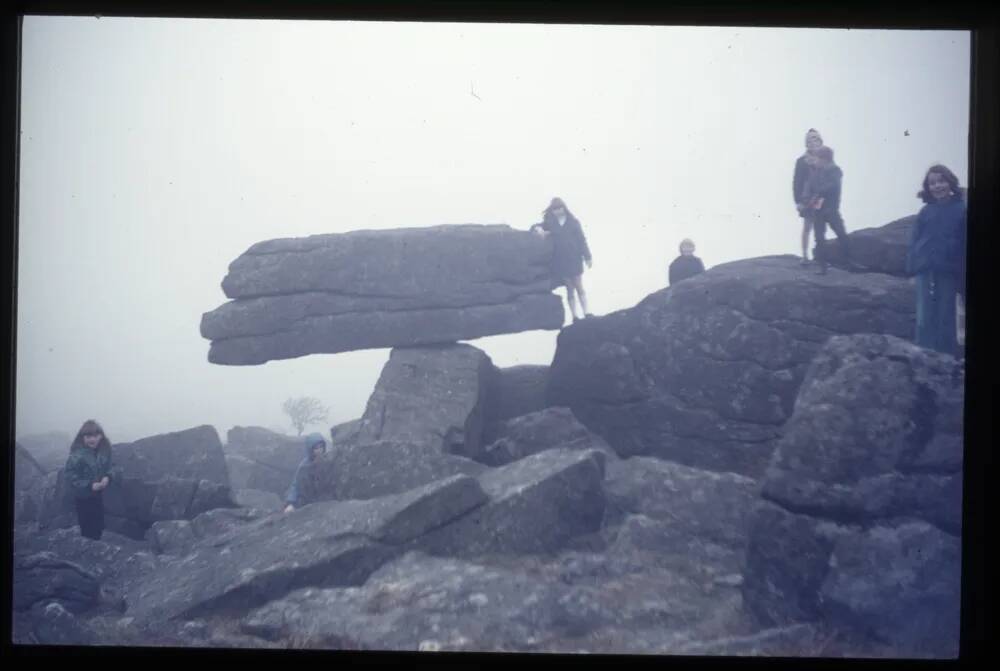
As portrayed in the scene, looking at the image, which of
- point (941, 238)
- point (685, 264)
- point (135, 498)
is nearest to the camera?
point (941, 238)

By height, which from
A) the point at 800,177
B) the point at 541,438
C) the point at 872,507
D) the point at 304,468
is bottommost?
the point at 304,468

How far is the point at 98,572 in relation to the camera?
31.8ft

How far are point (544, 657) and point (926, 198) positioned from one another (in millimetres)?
7632

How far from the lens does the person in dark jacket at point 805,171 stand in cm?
1061

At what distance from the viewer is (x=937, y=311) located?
28.2ft

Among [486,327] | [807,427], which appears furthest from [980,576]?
[486,327]

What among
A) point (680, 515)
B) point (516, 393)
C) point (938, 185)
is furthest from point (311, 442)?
point (938, 185)

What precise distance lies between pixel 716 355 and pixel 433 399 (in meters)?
5.45

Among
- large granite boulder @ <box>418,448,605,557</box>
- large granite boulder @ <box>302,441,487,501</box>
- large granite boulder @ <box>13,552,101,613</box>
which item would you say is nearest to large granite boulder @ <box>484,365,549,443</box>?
large granite boulder @ <box>302,441,487,501</box>

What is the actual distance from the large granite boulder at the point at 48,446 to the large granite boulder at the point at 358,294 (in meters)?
8.96

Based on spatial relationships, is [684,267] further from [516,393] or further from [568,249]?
[516,393]

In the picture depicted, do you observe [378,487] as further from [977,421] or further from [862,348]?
[977,421]

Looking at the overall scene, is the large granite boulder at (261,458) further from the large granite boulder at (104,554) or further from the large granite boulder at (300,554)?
the large granite boulder at (300,554)

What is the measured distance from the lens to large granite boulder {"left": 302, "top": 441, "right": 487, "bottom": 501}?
11.1m
